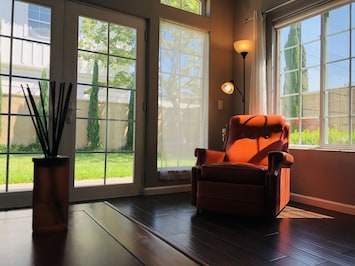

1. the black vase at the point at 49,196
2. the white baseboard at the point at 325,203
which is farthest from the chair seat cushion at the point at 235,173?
the black vase at the point at 49,196

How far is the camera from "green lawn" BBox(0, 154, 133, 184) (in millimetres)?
2732

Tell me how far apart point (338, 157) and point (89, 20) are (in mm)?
3070

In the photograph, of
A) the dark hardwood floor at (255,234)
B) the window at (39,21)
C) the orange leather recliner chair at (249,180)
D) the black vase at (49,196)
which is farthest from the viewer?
the window at (39,21)

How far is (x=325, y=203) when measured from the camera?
2.98 meters

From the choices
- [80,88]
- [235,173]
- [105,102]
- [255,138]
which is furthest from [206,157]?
[80,88]

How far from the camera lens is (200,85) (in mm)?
3916

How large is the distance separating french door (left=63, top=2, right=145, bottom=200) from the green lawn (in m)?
0.01

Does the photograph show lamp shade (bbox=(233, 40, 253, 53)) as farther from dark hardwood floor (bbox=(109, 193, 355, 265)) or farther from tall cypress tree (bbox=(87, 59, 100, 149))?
dark hardwood floor (bbox=(109, 193, 355, 265))

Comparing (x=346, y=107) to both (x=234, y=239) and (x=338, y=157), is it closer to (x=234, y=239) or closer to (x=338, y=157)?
(x=338, y=157)

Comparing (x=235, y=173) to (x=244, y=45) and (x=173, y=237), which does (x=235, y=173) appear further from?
(x=244, y=45)

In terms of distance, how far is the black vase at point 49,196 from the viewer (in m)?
0.86

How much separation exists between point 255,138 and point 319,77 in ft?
3.34

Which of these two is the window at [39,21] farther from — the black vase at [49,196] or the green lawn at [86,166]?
the black vase at [49,196]

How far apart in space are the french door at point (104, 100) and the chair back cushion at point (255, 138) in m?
1.13
